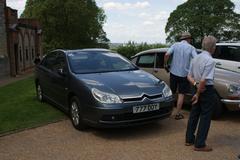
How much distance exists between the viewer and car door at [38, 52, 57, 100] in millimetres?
9648

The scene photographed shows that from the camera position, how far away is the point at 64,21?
53844 mm

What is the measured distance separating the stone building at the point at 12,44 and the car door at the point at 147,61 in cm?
1746

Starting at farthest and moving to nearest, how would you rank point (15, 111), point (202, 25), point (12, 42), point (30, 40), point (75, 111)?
point (202, 25) < point (30, 40) < point (12, 42) < point (15, 111) < point (75, 111)

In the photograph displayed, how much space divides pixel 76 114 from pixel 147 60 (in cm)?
359

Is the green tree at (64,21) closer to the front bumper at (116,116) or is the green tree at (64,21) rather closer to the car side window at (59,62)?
the car side window at (59,62)

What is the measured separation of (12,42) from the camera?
28.7m

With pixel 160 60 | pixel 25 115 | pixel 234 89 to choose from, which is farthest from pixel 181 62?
pixel 25 115

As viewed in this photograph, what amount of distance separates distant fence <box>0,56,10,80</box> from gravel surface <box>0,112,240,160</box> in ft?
64.3

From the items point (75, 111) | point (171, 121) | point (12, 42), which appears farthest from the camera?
point (12, 42)

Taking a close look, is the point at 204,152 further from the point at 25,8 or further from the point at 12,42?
the point at 25,8

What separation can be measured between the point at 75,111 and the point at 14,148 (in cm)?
153

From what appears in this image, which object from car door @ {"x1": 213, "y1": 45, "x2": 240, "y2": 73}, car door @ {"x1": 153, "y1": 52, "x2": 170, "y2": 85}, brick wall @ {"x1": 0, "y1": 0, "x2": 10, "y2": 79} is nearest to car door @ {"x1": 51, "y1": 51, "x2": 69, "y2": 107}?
car door @ {"x1": 153, "y1": 52, "x2": 170, "y2": 85}

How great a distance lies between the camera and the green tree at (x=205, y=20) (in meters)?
58.0

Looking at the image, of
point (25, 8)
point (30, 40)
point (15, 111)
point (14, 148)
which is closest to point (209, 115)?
point (14, 148)
